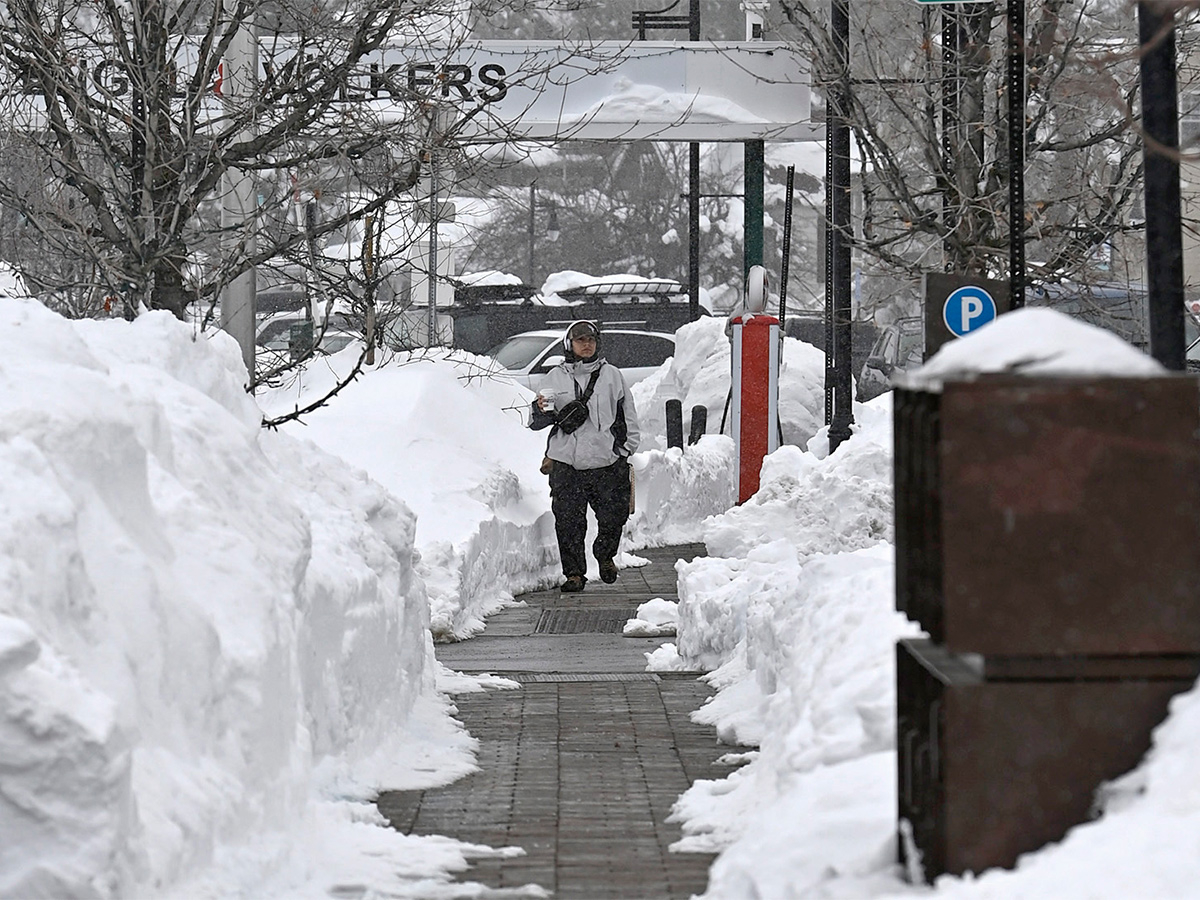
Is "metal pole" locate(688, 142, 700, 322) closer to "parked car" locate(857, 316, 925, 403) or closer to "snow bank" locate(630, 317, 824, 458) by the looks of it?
"parked car" locate(857, 316, 925, 403)

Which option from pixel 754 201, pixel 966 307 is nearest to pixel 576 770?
pixel 966 307

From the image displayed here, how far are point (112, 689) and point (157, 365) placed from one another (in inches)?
88.9

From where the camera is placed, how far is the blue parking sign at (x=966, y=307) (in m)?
8.02

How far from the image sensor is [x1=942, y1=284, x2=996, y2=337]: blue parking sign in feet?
26.3

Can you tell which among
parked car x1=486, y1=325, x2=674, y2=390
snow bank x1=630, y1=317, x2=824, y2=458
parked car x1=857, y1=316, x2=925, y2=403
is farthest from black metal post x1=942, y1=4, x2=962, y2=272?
parked car x1=486, y1=325, x2=674, y2=390

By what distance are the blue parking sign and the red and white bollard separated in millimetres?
8145

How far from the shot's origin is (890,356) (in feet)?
85.8

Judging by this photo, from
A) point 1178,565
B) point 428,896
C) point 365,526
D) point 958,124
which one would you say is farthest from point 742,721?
point 958,124

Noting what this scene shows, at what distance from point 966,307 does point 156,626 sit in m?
4.45

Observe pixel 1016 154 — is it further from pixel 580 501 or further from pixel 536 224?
pixel 536 224

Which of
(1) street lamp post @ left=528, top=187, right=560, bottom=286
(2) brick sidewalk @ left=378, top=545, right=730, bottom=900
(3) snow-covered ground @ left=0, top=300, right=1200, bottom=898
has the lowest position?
(2) brick sidewalk @ left=378, top=545, right=730, bottom=900

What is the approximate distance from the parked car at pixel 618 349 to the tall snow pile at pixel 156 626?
18.0 meters

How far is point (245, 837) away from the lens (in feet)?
15.8

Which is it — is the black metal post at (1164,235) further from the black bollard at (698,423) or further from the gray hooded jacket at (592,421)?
the black bollard at (698,423)
